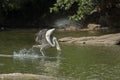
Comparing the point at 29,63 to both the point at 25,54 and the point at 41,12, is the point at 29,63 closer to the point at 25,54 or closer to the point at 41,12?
the point at 25,54

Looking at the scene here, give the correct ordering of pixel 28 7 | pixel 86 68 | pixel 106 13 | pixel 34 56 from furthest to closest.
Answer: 1. pixel 28 7
2. pixel 106 13
3. pixel 34 56
4. pixel 86 68

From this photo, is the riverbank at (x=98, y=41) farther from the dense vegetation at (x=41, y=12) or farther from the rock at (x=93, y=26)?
the rock at (x=93, y=26)

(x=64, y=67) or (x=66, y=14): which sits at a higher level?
(x=66, y=14)

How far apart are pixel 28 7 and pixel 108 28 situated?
13125 millimetres

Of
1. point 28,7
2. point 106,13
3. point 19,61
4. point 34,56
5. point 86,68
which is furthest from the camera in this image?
point 28,7

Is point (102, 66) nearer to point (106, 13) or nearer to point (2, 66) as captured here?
point (2, 66)

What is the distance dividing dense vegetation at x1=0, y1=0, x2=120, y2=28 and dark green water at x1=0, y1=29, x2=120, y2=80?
1729 cm

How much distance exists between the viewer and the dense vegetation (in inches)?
1854

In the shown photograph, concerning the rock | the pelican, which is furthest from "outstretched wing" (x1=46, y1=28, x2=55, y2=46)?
the rock

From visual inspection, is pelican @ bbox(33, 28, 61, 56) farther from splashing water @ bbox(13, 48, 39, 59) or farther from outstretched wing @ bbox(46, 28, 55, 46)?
splashing water @ bbox(13, 48, 39, 59)

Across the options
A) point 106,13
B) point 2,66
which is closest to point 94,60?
point 2,66

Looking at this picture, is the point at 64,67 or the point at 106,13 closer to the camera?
the point at 64,67

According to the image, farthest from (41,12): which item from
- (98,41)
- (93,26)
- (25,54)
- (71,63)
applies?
(71,63)

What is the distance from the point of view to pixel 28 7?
2140 inches
